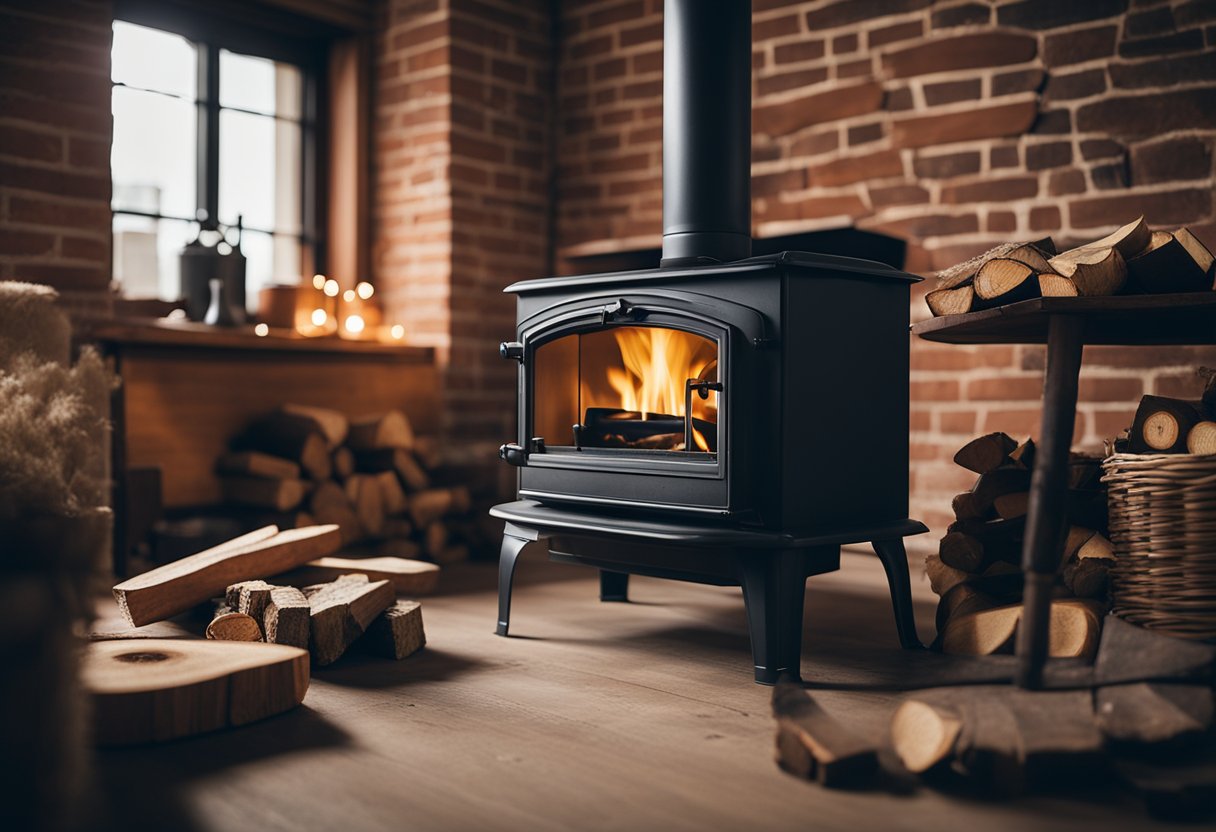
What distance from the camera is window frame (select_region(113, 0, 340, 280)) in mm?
3984

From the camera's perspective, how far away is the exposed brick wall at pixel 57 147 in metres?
3.32

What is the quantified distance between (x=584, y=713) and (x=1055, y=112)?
8.29ft

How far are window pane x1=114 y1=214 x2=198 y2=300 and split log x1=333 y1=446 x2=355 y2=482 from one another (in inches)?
33.7

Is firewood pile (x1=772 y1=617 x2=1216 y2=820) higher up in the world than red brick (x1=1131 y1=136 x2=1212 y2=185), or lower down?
lower down

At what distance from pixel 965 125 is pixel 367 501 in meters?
2.29

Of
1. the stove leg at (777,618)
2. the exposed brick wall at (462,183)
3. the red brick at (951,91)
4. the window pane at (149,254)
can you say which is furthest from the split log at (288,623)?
the red brick at (951,91)

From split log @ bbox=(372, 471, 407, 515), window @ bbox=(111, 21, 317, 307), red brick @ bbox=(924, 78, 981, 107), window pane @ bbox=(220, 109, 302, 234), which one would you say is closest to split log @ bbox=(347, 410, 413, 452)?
split log @ bbox=(372, 471, 407, 515)

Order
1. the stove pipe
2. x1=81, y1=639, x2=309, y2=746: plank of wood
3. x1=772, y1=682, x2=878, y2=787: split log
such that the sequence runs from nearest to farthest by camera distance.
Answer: x1=772, y1=682, x2=878, y2=787: split log → x1=81, y1=639, x2=309, y2=746: plank of wood → the stove pipe

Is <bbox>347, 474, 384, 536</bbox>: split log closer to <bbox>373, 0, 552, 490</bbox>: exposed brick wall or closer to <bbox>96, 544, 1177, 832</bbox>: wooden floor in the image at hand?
<bbox>373, 0, 552, 490</bbox>: exposed brick wall

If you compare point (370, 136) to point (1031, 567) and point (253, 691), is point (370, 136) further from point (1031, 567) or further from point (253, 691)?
point (1031, 567)

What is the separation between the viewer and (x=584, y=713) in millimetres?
1881

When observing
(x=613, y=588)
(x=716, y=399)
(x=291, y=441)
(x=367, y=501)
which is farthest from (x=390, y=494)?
(x=716, y=399)

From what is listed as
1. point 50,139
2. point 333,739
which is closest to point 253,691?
point 333,739

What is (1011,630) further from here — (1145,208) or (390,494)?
(390,494)
